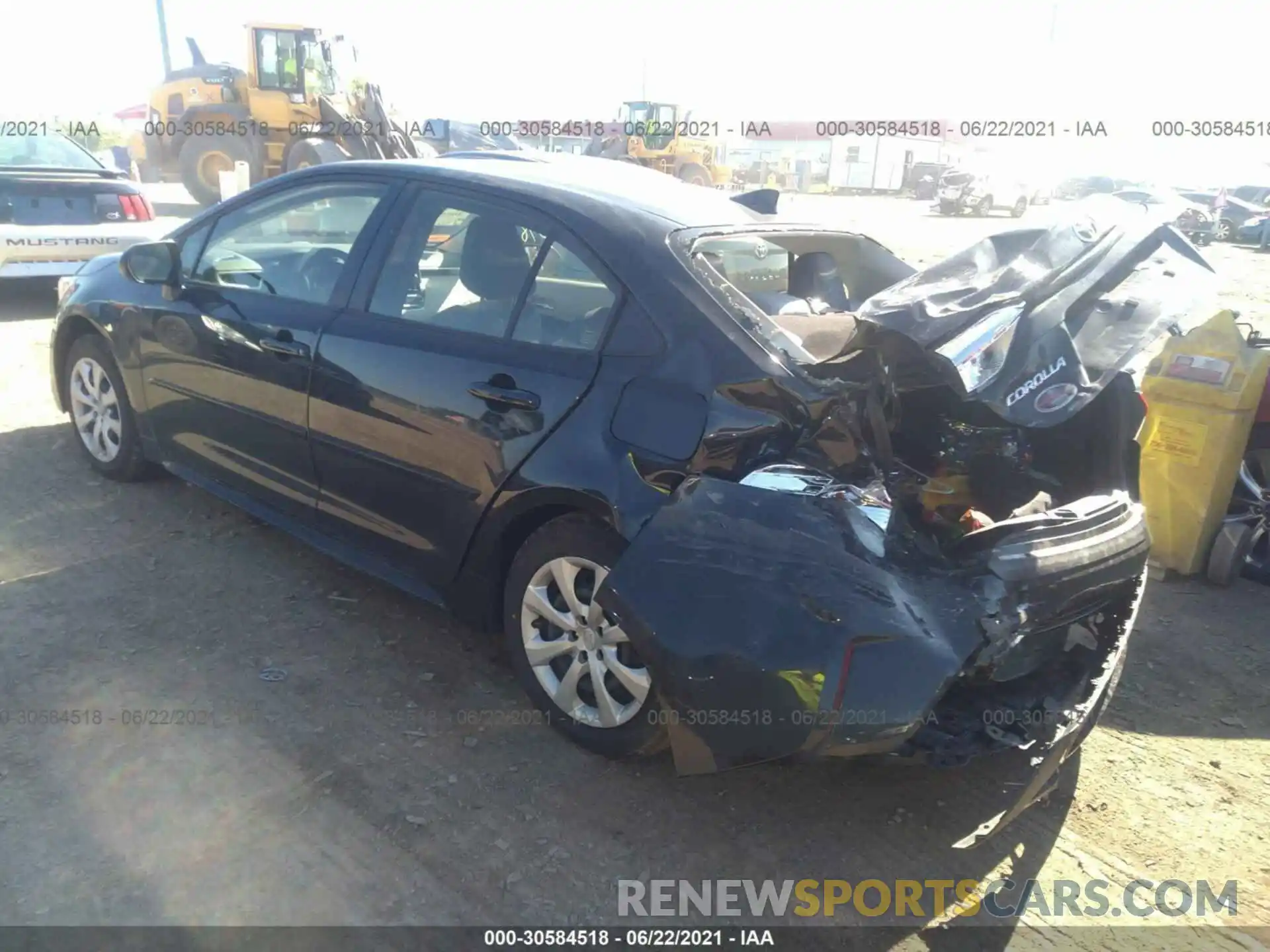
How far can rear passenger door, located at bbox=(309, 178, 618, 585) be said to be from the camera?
3.03 m

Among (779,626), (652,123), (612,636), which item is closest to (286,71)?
(652,123)

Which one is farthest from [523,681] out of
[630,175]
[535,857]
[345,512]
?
[630,175]

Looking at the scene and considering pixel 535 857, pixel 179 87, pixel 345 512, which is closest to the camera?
pixel 535 857

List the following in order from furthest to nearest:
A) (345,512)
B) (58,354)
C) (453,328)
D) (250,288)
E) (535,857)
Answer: (58,354)
(250,288)
(345,512)
(453,328)
(535,857)

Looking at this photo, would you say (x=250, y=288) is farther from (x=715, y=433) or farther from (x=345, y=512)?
(x=715, y=433)

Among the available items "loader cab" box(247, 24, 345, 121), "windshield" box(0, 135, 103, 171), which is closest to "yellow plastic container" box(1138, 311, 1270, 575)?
"windshield" box(0, 135, 103, 171)

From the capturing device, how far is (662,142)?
2797cm

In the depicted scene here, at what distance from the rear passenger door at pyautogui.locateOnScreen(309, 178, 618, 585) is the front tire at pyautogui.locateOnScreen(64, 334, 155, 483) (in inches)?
64.8

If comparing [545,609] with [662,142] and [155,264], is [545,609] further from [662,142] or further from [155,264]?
[662,142]

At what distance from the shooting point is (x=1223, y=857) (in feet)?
9.21

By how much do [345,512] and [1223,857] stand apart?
3.07 m

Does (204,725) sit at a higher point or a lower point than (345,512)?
lower

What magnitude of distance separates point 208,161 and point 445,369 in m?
18.5

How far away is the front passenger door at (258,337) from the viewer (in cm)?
368
